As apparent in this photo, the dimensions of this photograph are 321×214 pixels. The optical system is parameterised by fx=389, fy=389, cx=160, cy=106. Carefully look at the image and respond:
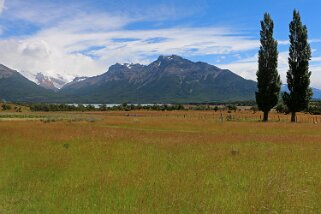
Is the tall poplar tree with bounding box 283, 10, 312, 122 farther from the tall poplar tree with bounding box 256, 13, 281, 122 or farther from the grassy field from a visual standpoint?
the grassy field

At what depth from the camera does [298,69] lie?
7250cm

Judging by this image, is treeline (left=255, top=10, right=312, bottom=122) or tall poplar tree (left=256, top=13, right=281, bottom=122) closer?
treeline (left=255, top=10, right=312, bottom=122)

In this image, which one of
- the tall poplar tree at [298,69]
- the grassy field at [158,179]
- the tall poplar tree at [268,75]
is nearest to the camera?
the grassy field at [158,179]

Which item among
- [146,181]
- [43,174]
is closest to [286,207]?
[146,181]

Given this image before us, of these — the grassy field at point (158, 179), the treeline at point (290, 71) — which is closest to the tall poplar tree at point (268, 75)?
the treeline at point (290, 71)

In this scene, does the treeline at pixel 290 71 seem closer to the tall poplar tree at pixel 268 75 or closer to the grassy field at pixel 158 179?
the tall poplar tree at pixel 268 75

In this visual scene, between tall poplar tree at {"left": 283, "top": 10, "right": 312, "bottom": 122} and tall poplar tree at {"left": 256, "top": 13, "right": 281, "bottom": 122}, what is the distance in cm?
312

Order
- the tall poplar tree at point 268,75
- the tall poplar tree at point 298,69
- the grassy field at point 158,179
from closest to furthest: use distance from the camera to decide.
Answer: the grassy field at point 158,179 → the tall poplar tree at point 298,69 → the tall poplar tree at point 268,75

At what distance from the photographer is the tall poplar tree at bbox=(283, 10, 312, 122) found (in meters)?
71.6

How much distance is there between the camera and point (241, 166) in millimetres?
19469

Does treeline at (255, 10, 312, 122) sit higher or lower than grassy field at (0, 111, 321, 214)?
higher

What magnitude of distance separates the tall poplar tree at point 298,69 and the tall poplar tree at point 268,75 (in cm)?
312

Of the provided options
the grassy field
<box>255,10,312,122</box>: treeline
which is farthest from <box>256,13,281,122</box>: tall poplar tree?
the grassy field

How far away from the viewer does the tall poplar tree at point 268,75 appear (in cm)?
7575
